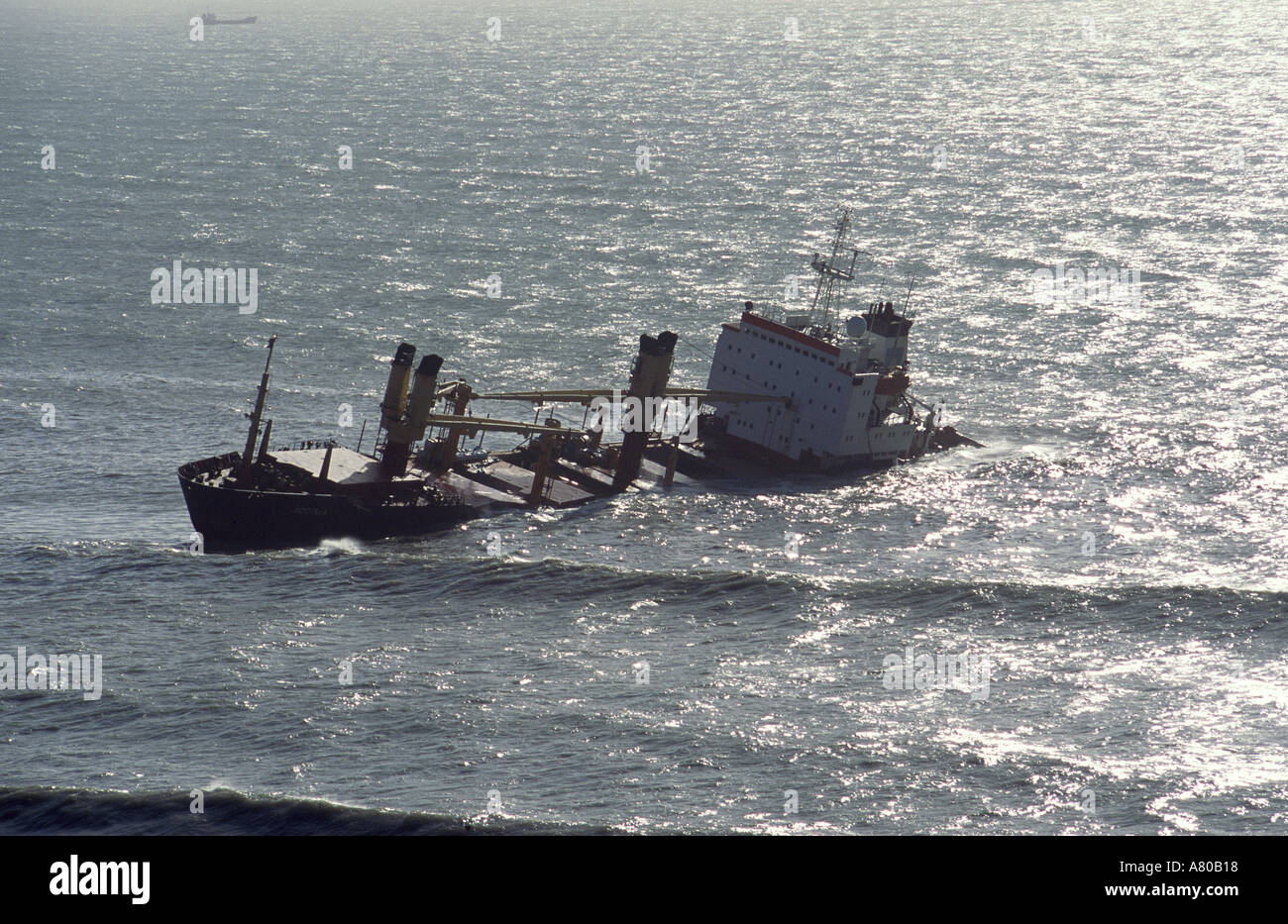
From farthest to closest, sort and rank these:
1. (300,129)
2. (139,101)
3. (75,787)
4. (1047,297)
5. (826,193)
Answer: (139,101) → (300,129) → (826,193) → (1047,297) → (75,787)

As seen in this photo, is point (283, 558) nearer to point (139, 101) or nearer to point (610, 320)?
point (610, 320)

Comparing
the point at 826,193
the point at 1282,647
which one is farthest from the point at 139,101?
the point at 1282,647

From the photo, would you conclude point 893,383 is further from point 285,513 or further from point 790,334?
point 285,513

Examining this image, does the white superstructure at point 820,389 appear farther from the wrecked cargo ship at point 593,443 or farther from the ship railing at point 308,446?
the ship railing at point 308,446

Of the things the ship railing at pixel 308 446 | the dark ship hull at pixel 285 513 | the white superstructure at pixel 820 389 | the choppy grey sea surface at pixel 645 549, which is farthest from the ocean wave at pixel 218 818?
the white superstructure at pixel 820 389

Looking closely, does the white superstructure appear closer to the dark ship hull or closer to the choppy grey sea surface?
the choppy grey sea surface

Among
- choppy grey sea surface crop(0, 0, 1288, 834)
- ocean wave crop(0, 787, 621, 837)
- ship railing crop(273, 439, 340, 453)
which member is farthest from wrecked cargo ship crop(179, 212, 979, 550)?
ocean wave crop(0, 787, 621, 837)
